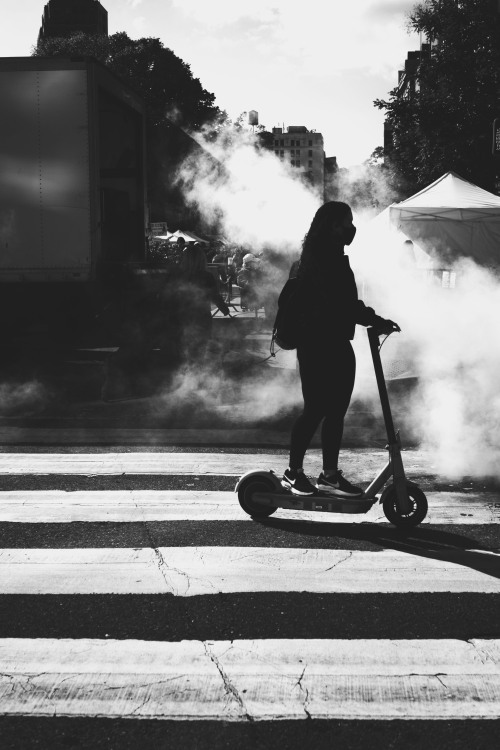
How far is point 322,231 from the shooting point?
472 centimetres

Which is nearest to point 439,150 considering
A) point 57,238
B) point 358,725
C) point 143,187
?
point 143,187

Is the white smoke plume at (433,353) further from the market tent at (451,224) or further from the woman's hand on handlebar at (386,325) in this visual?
the market tent at (451,224)

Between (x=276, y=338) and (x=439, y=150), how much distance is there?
2329cm

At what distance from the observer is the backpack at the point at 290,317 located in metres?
4.81

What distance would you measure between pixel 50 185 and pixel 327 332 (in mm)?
6875

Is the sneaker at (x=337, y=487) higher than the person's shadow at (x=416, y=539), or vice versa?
the sneaker at (x=337, y=487)

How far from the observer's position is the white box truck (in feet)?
34.6

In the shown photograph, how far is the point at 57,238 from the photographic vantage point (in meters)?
10.7

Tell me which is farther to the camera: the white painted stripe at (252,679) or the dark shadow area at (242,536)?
the dark shadow area at (242,536)

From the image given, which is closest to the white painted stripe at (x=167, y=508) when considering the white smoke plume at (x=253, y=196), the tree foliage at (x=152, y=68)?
the white smoke plume at (x=253, y=196)

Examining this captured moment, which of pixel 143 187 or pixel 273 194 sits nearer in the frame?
pixel 143 187

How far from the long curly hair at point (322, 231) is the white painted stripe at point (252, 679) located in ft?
7.33

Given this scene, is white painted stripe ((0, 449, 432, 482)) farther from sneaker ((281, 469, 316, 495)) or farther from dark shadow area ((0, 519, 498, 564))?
dark shadow area ((0, 519, 498, 564))

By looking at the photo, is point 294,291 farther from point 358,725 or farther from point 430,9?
point 430,9
